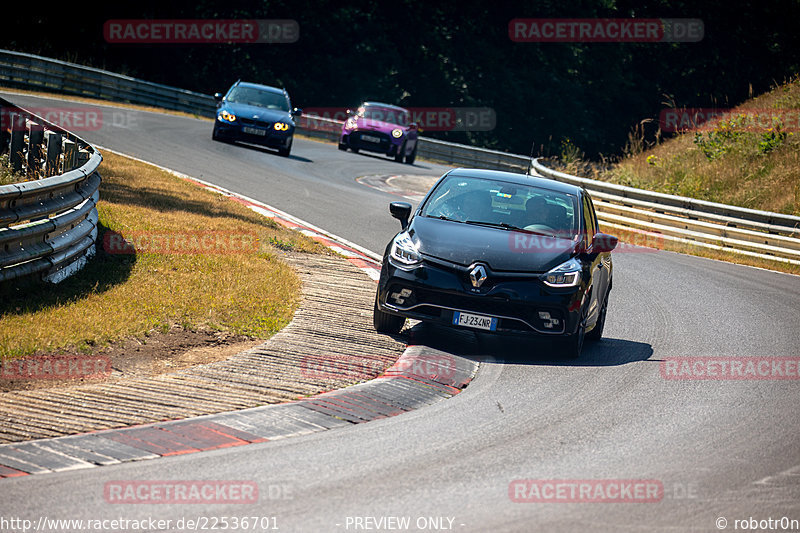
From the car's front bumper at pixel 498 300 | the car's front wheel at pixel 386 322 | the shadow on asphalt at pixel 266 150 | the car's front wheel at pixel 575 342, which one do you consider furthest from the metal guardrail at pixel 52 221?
the shadow on asphalt at pixel 266 150

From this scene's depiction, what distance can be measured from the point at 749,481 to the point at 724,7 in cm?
5120

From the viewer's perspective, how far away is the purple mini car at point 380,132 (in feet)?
106

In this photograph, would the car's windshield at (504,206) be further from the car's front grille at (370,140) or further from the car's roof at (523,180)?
the car's front grille at (370,140)

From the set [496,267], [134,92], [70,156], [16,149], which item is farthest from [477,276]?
[134,92]

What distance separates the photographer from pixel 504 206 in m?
10.2

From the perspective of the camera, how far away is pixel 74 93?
35.5 meters

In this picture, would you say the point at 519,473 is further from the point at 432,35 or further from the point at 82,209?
the point at 432,35

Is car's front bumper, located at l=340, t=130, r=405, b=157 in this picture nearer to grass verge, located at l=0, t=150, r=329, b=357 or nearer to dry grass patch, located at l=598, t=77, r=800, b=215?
dry grass patch, located at l=598, t=77, r=800, b=215

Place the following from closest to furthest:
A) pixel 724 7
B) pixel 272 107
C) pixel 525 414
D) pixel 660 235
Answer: pixel 525 414 → pixel 660 235 → pixel 272 107 → pixel 724 7

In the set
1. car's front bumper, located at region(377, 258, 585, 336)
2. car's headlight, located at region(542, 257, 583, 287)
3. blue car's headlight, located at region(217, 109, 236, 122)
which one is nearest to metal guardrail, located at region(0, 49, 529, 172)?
blue car's headlight, located at region(217, 109, 236, 122)

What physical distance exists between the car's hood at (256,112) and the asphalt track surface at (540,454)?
16149mm

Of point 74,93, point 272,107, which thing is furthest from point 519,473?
point 74,93

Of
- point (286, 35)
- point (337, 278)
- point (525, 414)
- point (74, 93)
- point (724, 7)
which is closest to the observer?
point (525, 414)

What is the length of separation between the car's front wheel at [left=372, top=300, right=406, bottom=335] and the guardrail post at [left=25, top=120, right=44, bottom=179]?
6793 mm
